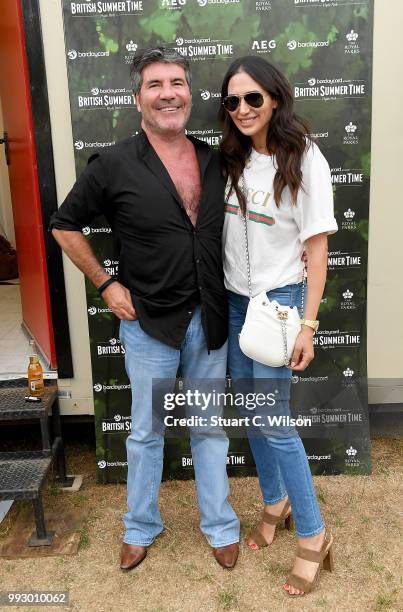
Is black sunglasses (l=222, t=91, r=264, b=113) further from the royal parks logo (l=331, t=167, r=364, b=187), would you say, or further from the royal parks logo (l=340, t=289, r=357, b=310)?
the royal parks logo (l=340, t=289, r=357, b=310)

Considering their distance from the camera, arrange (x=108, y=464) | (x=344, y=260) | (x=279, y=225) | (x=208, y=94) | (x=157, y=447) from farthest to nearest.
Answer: (x=108, y=464) → (x=344, y=260) → (x=208, y=94) → (x=157, y=447) → (x=279, y=225)

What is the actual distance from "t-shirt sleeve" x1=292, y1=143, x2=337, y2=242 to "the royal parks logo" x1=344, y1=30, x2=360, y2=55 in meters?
0.94

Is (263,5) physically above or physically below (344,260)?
above

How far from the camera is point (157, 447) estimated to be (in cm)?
252

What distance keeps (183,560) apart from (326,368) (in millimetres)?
1228

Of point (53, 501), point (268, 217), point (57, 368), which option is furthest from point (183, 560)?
point (268, 217)

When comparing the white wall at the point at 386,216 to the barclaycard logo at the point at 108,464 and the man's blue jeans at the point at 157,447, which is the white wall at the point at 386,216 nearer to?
the man's blue jeans at the point at 157,447

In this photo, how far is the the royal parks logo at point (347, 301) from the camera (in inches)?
119

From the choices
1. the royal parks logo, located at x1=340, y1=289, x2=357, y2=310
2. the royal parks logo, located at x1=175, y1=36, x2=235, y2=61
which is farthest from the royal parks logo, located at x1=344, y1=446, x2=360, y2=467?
the royal parks logo, located at x1=175, y1=36, x2=235, y2=61

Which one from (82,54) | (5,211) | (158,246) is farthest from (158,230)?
(5,211)

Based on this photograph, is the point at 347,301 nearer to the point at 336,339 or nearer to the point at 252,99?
the point at 336,339

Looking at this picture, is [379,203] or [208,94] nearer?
[208,94]

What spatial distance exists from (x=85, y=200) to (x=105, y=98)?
0.75m

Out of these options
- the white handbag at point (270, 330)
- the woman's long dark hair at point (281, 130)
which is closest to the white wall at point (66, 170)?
the woman's long dark hair at point (281, 130)
